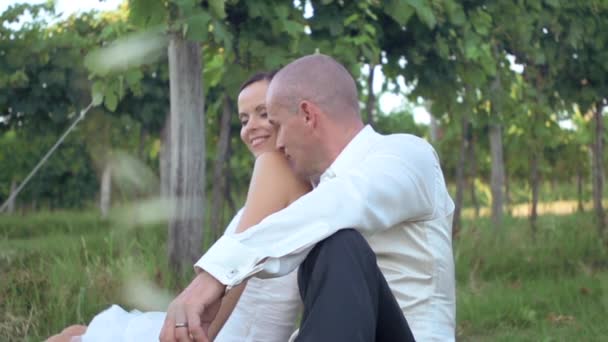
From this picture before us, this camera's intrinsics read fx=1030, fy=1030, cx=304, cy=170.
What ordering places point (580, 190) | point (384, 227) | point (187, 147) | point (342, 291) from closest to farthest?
point (342, 291) → point (384, 227) → point (187, 147) → point (580, 190)

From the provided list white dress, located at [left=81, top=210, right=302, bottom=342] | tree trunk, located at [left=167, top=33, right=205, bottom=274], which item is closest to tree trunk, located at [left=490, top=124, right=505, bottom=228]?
tree trunk, located at [left=167, top=33, right=205, bottom=274]

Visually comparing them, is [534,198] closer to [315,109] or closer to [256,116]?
[256,116]

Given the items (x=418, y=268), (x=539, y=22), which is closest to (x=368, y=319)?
(x=418, y=268)

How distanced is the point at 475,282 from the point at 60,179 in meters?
16.9

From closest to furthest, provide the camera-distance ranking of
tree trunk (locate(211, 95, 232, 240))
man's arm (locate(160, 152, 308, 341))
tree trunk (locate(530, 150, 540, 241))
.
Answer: man's arm (locate(160, 152, 308, 341)) < tree trunk (locate(211, 95, 232, 240)) < tree trunk (locate(530, 150, 540, 241))

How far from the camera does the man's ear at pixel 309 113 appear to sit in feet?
7.47

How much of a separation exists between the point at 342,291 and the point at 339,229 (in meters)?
0.13

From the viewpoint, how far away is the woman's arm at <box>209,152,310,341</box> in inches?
95.1

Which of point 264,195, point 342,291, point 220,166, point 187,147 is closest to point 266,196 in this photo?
point 264,195

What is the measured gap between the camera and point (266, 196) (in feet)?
7.98

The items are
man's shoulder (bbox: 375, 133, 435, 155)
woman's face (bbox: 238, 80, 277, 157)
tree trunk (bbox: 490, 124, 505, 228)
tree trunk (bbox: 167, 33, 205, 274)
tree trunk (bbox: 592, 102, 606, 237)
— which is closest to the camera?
man's shoulder (bbox: 375, 133, 435, 155)

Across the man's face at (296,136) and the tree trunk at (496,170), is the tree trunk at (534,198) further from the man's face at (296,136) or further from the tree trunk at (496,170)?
the man's face at (296,136)

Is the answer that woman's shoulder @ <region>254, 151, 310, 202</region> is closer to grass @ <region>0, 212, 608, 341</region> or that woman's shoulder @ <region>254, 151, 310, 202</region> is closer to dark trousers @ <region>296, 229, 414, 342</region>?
dark trousers @ <region>296, 229, 414, 342</region>

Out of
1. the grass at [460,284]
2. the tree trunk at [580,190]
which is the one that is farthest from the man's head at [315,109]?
the tree trunk at [580,190]
